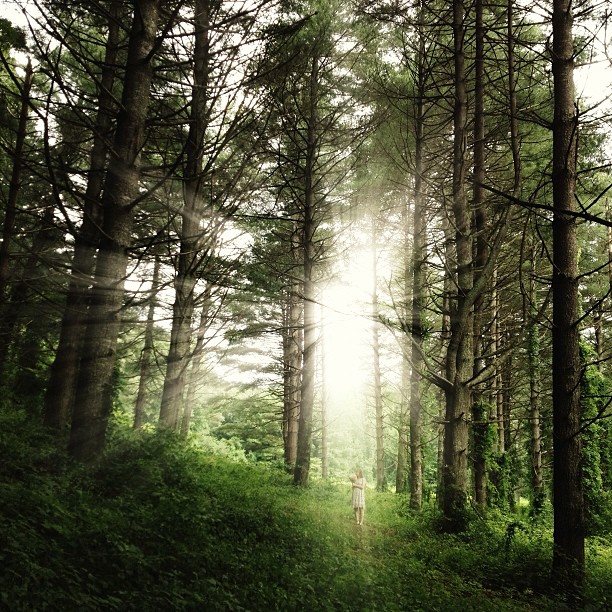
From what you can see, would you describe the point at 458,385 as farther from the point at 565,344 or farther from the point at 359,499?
the point at 359,499

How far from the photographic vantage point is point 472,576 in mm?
5395

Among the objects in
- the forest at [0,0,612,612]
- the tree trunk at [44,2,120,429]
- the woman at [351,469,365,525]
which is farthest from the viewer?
the woman at [351,469,365,525]

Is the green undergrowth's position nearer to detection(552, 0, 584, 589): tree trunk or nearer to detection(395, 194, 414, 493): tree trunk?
detection(552, 0, 584, 589): tree trunk

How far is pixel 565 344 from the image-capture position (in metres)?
4.92

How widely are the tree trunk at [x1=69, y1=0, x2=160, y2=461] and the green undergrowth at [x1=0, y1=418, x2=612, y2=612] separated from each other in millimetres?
703

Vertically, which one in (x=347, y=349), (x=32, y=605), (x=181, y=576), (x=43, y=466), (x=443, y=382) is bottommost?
(x=181, y=576)

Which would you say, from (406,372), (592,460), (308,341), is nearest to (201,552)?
(308,341)

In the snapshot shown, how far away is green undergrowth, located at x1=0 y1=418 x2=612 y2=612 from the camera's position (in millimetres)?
2838

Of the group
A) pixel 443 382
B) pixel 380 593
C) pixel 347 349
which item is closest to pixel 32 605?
pixel 380 593

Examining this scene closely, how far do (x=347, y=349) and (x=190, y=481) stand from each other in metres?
12.8

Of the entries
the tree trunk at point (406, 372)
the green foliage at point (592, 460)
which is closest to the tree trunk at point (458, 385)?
the tree trunk at point (406, 372)

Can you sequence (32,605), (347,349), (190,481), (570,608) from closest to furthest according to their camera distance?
(32,605) → (570,608) → (190,481) → (347,349)

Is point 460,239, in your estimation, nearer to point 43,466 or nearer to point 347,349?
point 43,466

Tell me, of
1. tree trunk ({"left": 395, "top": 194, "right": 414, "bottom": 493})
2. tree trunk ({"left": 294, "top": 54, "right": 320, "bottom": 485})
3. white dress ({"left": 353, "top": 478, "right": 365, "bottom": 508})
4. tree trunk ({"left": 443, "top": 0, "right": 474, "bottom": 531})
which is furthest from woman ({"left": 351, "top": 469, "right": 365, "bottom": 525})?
tree trunk ({"left": 395, "top": 194, "right": 414, "bottom": 493})
